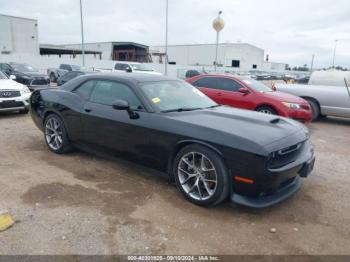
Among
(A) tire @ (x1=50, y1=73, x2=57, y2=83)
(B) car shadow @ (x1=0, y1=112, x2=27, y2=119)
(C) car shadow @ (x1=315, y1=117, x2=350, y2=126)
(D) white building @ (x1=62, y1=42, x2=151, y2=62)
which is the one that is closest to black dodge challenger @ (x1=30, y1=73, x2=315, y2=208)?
(B) car shadow @ (x1=0, y1=112, x2=27, y2=119)

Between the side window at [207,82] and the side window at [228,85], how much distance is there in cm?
17

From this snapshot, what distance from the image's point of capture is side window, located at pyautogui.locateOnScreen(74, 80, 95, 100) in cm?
488

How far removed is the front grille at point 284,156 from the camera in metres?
3.16

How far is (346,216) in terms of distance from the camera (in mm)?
3490

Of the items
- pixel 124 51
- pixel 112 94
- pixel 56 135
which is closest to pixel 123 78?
pixel 112 94

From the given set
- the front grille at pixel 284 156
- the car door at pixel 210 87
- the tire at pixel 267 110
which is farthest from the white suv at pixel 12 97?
the front grille at pixel 284 156

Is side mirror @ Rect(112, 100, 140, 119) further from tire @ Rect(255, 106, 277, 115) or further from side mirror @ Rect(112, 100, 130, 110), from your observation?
tire @ Rect(255, 106, 277, 115)

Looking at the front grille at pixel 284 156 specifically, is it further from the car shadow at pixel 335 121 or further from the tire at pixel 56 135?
the car shadow at pixel 335 121

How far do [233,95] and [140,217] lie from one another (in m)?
5.71

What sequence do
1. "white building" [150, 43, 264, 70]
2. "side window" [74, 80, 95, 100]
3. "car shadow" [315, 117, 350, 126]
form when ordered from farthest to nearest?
1. "white building" [150, 43, 264, 70]
2. "car shadow" [315, 117, 350, 126]
3. "side window" [74, 80, 95, 100]

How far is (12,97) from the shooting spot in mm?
8594

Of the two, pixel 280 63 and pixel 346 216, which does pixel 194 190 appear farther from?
pixel 280 63

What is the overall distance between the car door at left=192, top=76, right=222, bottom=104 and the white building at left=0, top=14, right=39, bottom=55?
1696 inches

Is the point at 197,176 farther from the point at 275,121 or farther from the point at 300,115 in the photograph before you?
the point at 300,115
